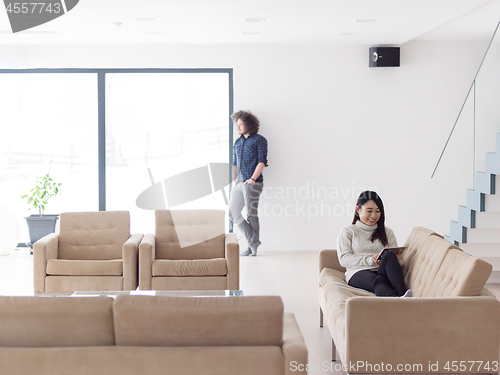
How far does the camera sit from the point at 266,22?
552 centimetres

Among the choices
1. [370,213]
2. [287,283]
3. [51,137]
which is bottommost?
[287,283]

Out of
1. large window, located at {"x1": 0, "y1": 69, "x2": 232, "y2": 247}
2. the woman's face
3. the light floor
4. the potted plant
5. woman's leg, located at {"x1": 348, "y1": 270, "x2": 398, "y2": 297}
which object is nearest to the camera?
woman's leg, located at {"x1": 348, "y1": 270, "x2": 398, "y2": 297}

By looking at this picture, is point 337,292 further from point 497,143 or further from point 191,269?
point 497,143

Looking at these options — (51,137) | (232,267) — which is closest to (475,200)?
(232,267)

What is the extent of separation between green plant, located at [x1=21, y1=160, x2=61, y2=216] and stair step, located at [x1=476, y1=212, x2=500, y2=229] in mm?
5210

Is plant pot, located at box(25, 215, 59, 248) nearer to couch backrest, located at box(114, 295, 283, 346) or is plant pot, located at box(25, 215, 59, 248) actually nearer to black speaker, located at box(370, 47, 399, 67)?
black speaker, located at box(370, 47, 399, 67)

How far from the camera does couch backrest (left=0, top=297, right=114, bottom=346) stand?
1900mm

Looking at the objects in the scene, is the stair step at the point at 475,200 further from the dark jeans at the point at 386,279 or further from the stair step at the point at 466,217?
the dark jeans at the point at 386,279

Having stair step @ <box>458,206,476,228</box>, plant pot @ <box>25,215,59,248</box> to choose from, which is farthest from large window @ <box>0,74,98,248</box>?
stair step @ <box>458,206,476,228</box>

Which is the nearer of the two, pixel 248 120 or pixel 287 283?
pixel 287 283

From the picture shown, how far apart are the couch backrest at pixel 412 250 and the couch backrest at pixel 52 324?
86.1 inches

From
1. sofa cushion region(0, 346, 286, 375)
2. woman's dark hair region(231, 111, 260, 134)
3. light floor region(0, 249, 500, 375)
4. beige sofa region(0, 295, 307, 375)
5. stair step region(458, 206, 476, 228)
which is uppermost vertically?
woman's dark hair region(231, 111, 260, 134)

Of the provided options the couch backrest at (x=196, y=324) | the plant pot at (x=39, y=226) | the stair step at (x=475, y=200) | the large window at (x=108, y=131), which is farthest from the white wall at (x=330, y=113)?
the couch backrest at (x=196, y=324)

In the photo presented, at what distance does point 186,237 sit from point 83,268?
3.24 ft
